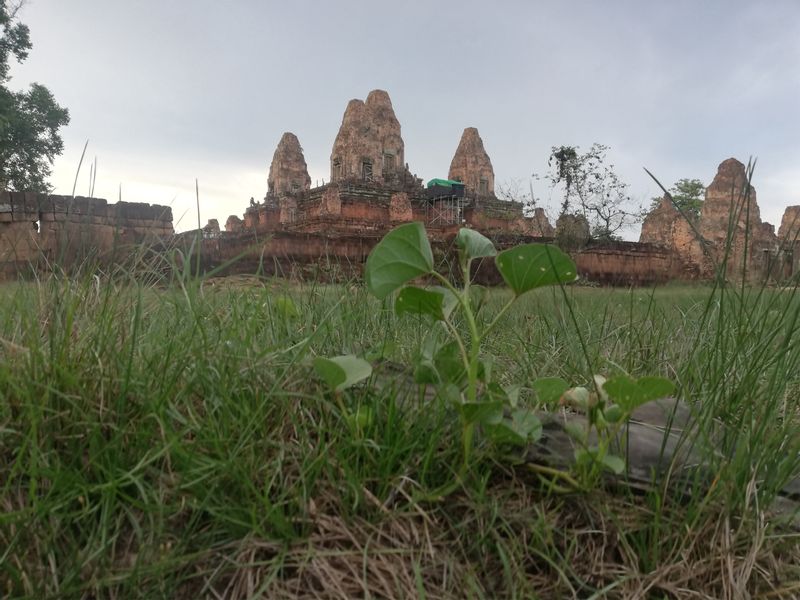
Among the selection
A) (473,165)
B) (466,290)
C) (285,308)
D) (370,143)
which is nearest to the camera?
(466,290)

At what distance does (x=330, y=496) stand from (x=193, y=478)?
0.21 m

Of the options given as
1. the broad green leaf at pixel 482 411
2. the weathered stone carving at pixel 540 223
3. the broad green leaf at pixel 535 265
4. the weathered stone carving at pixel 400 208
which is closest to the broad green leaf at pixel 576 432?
the broad green leaf at pixel 482 411

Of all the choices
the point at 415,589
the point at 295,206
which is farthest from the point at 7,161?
the point at 415,589

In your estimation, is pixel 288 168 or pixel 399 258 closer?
pixel 399 258

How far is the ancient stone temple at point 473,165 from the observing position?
2930 cm

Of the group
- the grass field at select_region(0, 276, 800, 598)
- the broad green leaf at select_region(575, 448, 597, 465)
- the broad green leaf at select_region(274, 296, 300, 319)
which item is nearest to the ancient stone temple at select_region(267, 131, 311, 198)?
the broad green leaf at select_region(274, 296, 300, 319)

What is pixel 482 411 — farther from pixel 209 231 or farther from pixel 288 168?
pixel 288 168

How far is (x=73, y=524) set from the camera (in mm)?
846

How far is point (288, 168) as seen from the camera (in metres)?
28.7

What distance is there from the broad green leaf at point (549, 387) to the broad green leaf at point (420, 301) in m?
0.21

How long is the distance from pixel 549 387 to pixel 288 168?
29.1 metres

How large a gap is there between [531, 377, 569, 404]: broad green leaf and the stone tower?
951 inches

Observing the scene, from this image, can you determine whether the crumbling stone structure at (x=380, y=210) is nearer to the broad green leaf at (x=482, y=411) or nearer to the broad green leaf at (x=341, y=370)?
the broad green leaf at (x=341, y=370)

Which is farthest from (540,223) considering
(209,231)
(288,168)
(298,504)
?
(298,504)
